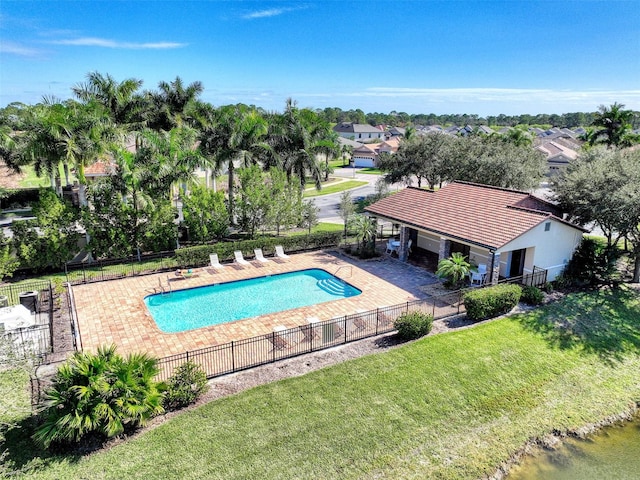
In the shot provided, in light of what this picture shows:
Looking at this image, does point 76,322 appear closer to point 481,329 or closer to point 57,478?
point 57,478

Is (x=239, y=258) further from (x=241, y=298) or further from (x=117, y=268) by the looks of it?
(x=117, y=268)

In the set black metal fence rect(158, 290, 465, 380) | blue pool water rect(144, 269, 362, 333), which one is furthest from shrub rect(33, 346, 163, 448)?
blue pool water rect(144, 269, 362, 333)

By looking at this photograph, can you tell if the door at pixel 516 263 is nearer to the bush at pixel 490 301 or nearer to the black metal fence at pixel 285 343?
the bush at pixel 490 301

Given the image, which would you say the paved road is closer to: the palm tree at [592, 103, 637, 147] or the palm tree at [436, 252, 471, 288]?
the palm tree at [436, 252, 471, 288]

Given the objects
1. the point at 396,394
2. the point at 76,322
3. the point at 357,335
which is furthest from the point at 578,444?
the point at 76,322

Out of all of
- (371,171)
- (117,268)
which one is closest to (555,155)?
(371,171)
